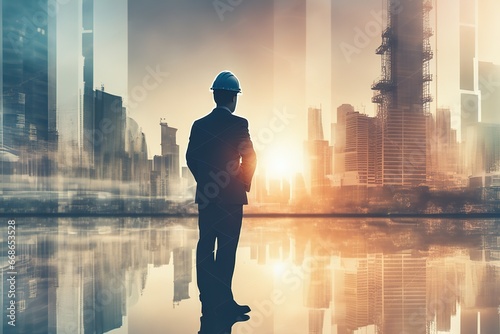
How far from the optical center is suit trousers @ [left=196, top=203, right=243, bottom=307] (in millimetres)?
3604

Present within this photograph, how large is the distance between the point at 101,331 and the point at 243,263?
122 inches

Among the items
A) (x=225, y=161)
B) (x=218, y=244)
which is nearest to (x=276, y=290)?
(x=218, y=244)

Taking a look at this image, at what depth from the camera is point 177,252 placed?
6.68 m

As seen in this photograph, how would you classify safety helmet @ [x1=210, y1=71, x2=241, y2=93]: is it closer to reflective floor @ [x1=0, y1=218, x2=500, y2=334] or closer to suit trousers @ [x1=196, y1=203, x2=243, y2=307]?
suit trousers @ [x1=196, y1=203, x2=243, y2=307]

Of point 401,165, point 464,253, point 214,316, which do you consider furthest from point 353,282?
point 401,165

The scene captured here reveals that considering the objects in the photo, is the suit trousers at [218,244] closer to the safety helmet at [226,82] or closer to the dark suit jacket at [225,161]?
the dark suit jacket at [225,161]

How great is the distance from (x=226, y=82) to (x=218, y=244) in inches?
60.3

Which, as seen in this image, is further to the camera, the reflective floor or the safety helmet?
the safety helmet

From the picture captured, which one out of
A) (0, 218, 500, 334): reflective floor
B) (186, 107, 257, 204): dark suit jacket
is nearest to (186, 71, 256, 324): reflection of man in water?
(186, 107, 257, 204): dark suit jacket

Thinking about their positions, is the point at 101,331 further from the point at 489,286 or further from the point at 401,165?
the point at 401,165

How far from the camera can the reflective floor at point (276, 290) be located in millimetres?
2758

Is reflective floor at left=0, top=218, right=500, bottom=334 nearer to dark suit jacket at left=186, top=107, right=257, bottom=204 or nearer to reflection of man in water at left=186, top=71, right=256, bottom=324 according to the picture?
reflection of man in water at left=186, top=71, right=256, bottom=324

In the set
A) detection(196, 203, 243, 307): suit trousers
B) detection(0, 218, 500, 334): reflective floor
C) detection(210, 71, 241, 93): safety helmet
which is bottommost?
detection(0, 218, 500, 334): reflective floor

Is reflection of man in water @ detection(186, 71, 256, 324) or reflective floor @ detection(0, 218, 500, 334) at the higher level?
reflection of man in water @ detection(186, 71, 256, 324)
